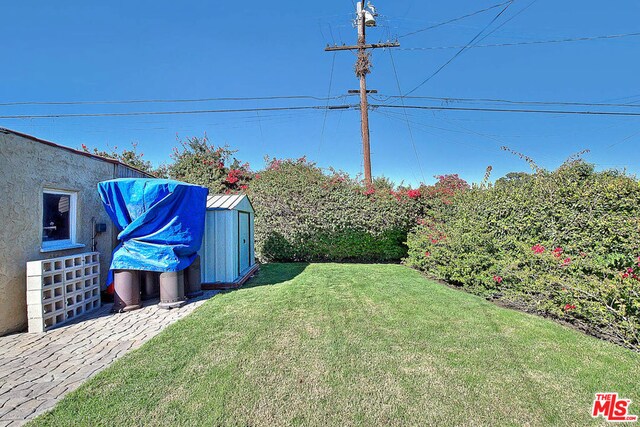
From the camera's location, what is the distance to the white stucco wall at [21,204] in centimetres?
361

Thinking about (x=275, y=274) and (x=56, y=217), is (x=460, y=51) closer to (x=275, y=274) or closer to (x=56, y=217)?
(x=275, y=274)

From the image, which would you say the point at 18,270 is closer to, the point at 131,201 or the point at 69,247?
the point at 69,247

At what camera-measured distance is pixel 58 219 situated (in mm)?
4527

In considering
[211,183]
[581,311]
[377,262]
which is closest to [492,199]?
[581,311]

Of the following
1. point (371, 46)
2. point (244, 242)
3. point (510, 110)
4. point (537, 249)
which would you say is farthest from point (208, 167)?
point (510, 110)

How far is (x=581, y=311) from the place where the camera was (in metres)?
3.69

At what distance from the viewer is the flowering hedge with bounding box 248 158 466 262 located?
9461mm

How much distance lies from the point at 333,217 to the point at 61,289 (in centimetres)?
698

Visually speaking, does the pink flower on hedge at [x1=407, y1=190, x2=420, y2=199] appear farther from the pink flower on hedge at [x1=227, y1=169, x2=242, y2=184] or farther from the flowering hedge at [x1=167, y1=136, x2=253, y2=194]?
the pink flower on hedge at [x1=227, y1=169, x2=242, y2=184]

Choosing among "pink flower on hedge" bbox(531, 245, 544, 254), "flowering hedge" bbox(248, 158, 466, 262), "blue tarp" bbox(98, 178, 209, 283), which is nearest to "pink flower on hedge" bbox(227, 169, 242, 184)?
"flowering hedge" bbox(248, 158, 466, 262)

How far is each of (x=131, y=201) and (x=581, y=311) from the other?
23.2 feet

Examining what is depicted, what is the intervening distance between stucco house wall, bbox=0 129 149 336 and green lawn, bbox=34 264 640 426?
6.99 ft

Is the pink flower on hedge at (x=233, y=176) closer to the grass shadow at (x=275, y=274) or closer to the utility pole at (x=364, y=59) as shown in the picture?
the grass shadow at (x=275, y=274)

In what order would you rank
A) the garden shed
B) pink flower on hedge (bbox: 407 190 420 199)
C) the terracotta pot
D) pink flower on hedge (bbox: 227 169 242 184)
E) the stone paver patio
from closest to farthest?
1. the stone paver patio
2. the terracotta pot
3. the garden shed
4. pink flower on hedge (bbox: 407 190 420 199)
5. pink flower on hedge (bbox: 227 169 242 184)
